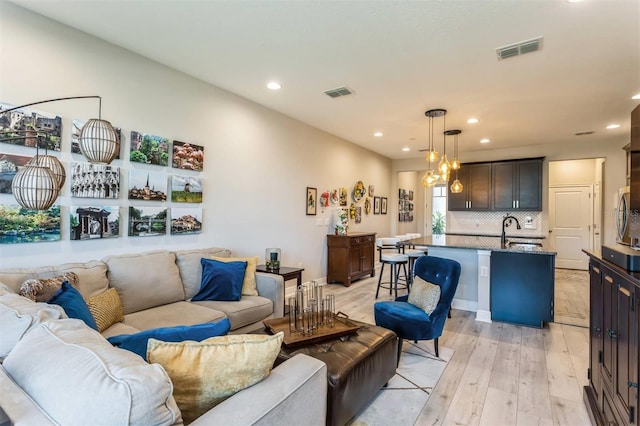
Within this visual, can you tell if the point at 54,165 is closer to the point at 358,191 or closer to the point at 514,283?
the point at 514,283

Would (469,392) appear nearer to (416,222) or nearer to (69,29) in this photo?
(69,29)

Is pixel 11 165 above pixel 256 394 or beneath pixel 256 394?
above

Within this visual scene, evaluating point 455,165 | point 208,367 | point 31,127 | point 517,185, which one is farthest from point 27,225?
point 517,185

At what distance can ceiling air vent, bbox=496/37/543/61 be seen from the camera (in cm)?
271

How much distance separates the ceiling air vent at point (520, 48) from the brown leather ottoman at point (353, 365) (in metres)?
2.66

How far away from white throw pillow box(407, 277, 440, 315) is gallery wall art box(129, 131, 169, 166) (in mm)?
2903

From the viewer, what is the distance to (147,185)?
3.21 meters

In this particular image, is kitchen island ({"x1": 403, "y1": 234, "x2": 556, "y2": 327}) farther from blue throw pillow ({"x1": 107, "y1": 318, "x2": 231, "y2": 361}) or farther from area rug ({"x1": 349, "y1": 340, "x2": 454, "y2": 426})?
blue throw pillow ({"x1": 107, "y1": 318, "x2": 231, "y2": 361})

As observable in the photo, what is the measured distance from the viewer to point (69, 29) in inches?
105

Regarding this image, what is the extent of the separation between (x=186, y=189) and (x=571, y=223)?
856 centimetres

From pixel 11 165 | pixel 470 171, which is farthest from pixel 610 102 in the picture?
pixel 11 165

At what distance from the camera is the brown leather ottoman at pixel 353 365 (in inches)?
72.8

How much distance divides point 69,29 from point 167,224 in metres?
1.87

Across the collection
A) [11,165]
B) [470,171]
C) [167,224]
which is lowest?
[167,224]
